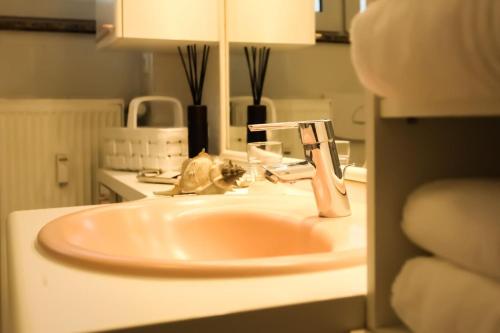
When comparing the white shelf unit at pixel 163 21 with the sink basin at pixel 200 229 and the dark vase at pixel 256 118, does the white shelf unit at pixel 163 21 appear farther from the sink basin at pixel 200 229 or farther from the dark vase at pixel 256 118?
the sink basin at pixel 200 229

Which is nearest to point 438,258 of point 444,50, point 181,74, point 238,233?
point 444,50

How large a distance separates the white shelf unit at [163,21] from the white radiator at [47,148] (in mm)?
347

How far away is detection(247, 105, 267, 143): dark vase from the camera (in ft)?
4.95

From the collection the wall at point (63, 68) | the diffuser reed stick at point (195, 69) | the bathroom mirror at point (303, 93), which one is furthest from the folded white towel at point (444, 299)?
the wall at point (63, 68)

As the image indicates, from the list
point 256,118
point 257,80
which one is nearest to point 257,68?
point 257,80

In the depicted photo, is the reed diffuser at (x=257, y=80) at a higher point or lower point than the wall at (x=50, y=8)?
lower

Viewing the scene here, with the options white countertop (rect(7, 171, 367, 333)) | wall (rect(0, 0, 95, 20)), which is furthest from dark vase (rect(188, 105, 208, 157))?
white countertop (rect(7, 171, 367, 333))

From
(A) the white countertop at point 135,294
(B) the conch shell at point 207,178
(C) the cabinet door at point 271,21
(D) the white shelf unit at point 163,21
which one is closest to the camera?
(A) the white countertop at point 135,294

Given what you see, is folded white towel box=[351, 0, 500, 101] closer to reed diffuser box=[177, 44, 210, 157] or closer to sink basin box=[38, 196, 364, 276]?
sink basin box=[38, 196, 364, 276]

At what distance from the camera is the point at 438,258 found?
0.49 meters

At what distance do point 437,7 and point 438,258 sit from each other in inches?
8.2

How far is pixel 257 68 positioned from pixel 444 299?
1.25 m

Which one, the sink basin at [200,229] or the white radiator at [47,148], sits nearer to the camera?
the sink basin at [200,229]

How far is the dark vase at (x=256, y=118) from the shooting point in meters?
1.51
